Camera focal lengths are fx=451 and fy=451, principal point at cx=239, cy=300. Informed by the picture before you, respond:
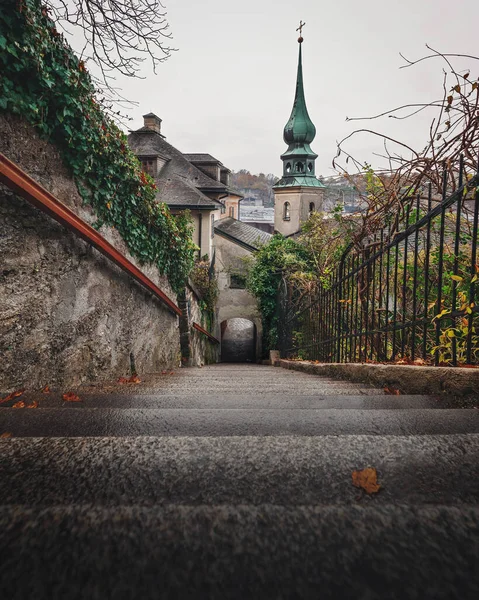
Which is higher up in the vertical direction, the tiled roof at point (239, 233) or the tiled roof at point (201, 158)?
the tiled roof at point (201, 158)

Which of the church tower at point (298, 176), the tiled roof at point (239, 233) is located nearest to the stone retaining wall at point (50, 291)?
the tiled roof at point (239, 233)

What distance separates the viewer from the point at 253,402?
2.62m

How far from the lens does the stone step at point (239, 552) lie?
762 mm

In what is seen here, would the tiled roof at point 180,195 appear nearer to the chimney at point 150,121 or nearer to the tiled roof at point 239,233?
the tiled roof at point 239,233

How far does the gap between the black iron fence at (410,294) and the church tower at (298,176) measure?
2953 cm

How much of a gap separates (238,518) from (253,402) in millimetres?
1684

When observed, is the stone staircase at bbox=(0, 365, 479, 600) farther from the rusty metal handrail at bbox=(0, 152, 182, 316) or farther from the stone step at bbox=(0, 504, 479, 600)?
the rusty metal handrail at bbox=(0, 152, 182, 316)

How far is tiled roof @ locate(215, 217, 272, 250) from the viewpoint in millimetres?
24875

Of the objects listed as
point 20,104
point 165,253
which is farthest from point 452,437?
point 165,253

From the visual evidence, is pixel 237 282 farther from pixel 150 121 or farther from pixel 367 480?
pixel 367 480

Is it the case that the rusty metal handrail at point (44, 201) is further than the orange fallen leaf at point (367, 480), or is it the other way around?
the rusty metal handrail at point (44, 201)

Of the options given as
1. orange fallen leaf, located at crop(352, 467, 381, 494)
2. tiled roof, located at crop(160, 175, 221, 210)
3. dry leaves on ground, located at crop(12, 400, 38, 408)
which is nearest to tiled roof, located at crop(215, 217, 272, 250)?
tiled roof, located at crop(160, 175, 221, 210)

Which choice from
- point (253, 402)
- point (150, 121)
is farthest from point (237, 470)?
point (150, 121)

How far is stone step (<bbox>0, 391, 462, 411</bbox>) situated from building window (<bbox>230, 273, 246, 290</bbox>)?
2207cm
